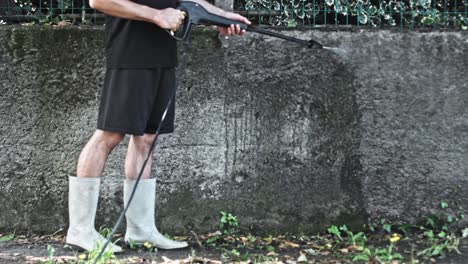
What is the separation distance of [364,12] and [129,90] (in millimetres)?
1824

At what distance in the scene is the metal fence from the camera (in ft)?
15.8

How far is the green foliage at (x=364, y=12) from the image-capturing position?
4816 mm

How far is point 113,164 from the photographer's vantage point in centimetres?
470

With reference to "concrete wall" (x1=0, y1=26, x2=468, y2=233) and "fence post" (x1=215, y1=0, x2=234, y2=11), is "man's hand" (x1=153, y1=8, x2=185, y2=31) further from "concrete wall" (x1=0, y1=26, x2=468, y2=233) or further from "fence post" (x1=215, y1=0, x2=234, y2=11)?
"fence post" (x1=215, y1=0, x2=234, y2=11)

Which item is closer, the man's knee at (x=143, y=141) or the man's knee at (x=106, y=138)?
the man's knee at (x=106, y=138)

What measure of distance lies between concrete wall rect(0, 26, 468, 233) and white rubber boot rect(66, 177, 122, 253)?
1.89 ft

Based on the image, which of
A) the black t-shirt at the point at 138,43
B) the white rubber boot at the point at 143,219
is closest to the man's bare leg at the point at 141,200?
the white rubber boot at the point at 143,219

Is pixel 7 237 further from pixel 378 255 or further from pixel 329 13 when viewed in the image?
pixel 329 13

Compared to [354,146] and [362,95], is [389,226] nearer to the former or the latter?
[354,146]

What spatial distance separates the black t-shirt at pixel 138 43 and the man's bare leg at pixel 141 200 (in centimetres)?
48

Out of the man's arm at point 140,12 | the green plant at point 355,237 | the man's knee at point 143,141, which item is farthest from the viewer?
the green plant at point 355,237

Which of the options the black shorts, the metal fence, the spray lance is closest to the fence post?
the metal fence

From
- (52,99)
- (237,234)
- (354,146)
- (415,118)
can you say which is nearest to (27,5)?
(52,99)

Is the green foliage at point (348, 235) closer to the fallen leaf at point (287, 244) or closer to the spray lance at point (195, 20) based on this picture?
the fallen leaf at point (287, 244)
